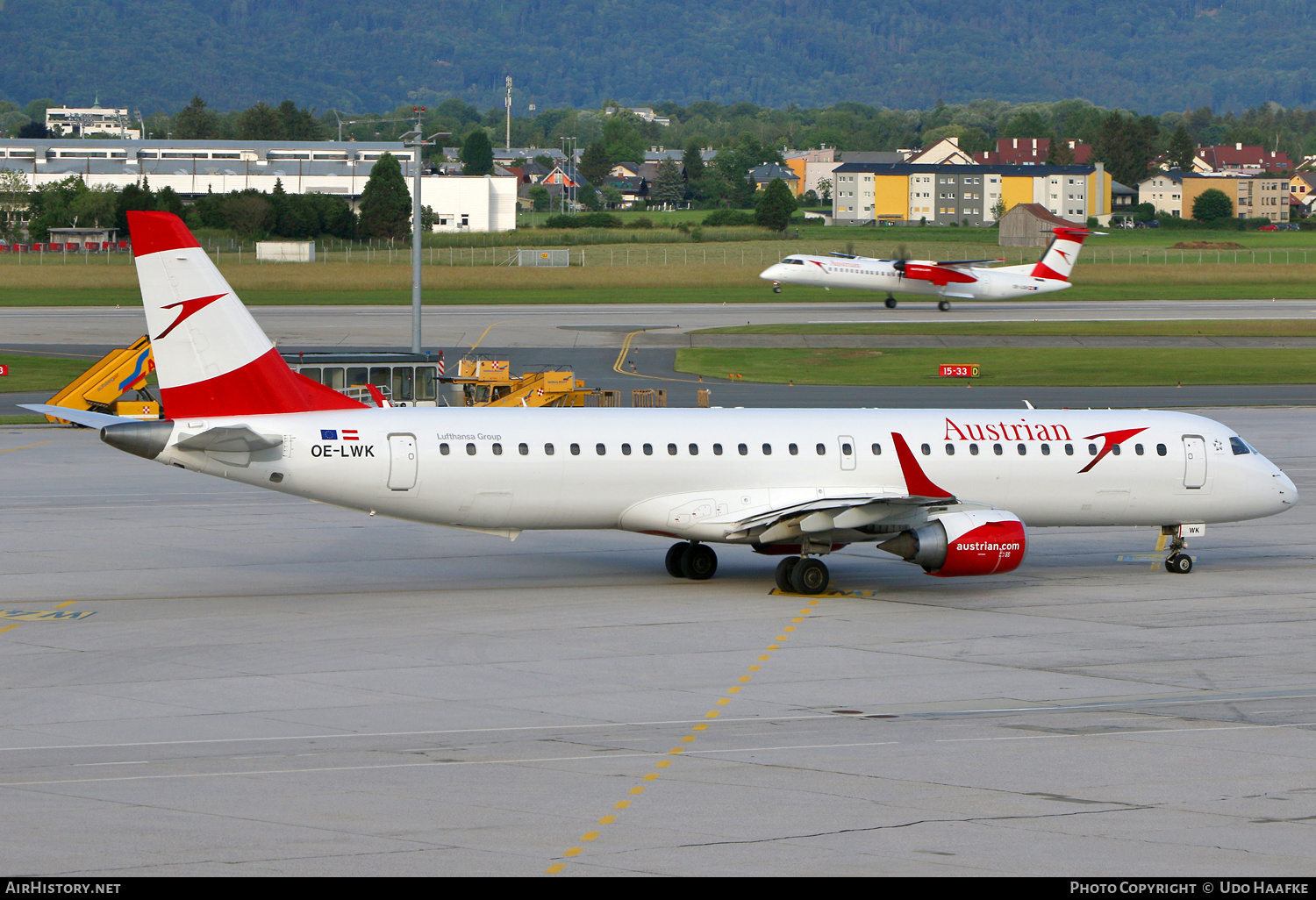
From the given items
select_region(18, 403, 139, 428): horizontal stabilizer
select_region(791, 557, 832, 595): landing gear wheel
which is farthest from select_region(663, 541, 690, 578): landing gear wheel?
select_region(18, 403, 139, 428): horizontal stabilizer

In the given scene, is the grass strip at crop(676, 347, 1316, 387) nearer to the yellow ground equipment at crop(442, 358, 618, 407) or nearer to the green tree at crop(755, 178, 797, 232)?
the yellow ground equipment at crop(442, 358, 618, 407)

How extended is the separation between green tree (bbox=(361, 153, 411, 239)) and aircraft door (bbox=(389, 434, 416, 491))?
464 feet

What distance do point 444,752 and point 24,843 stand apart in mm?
5303

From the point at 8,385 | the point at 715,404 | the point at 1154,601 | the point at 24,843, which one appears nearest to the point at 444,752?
the point at 24,843

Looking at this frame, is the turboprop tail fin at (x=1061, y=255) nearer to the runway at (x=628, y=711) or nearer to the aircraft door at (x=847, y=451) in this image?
the runway at (x=628, y=711)

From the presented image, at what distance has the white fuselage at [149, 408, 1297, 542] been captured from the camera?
91.8 feet

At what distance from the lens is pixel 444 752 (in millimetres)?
18750

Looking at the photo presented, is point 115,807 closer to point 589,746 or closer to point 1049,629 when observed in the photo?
point 589,746

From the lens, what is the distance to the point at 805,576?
29625 millimetres

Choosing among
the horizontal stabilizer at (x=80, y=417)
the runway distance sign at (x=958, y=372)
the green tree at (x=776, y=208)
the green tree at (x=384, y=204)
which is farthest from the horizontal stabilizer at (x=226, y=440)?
the green tree at (x=776, y=208)

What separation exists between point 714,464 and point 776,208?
153528 mm

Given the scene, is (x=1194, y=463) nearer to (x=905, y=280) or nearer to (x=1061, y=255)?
(x=1061, y=255)

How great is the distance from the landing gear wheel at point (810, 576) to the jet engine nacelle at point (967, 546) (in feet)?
5.30

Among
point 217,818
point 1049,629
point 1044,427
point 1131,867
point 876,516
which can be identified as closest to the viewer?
point 1131,867
